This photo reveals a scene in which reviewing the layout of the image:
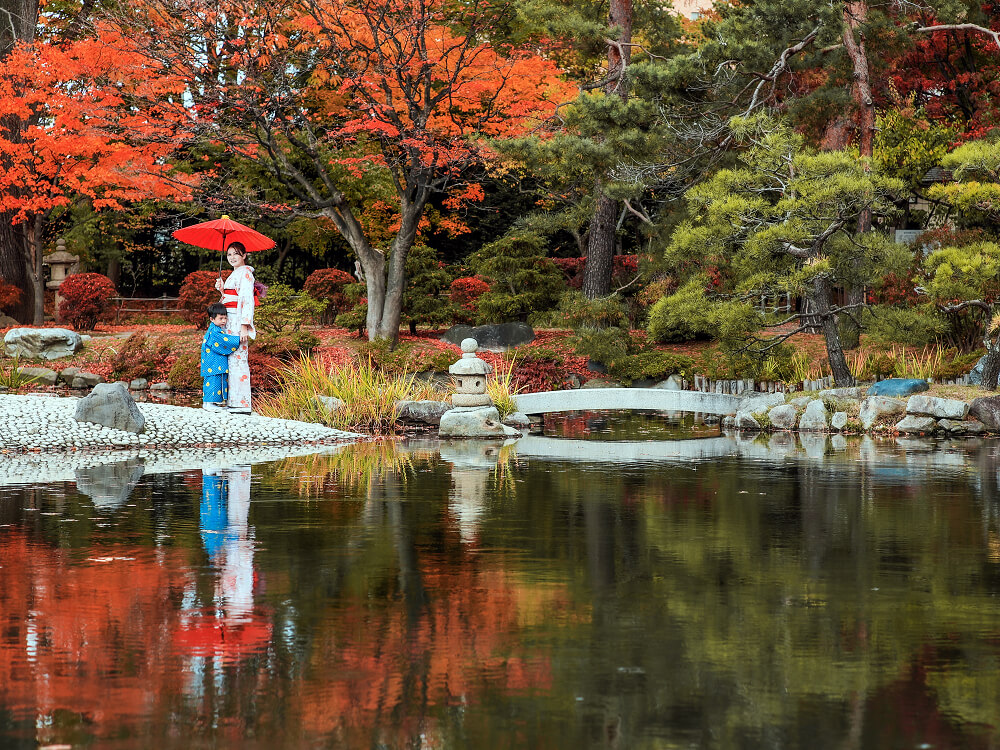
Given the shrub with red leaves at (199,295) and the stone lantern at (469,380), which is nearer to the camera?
the stone lantern at (469,380)

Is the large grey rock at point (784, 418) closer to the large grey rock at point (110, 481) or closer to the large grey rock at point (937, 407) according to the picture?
the large grey rock at point (937, 407)

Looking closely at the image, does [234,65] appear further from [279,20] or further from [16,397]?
[16,397]

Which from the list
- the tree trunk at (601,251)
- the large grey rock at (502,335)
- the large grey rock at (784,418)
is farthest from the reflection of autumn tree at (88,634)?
the tree trunk at (601,251)

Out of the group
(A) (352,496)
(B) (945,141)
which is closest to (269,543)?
(A) (352,496)

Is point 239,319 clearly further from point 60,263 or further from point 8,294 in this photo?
point 60,263

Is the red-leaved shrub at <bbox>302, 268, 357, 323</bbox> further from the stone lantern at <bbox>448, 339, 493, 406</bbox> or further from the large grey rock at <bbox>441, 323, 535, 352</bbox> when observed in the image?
the stone lantern at <bbox>448, 339, 493, 406</bbox>

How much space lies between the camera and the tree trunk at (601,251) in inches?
971

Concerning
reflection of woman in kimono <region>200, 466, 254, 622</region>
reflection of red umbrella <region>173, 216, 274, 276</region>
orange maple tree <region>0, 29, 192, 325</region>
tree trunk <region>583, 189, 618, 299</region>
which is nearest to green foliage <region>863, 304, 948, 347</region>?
tree trunk <region>583, 189, 618, 299</region>

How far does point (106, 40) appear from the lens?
23359 millimetres

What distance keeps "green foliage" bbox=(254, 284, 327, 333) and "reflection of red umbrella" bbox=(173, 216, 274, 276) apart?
6260mm

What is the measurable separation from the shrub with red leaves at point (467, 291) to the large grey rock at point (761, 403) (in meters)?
10.7

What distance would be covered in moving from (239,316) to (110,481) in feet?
17.1

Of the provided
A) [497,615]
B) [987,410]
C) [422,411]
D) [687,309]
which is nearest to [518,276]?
[687,309]

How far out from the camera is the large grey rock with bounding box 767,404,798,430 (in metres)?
17.2
